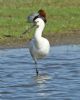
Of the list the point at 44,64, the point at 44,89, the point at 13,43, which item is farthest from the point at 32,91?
the point at 13,43

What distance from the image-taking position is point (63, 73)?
470 inches

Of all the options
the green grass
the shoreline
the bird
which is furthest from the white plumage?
the green grass

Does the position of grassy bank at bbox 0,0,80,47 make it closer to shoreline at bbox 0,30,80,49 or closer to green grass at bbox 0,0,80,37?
green grass at bbox 0,0,80,37

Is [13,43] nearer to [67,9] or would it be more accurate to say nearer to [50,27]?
[50,27]

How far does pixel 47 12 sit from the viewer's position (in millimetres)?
20906

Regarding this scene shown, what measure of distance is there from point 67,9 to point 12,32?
17.4 feet

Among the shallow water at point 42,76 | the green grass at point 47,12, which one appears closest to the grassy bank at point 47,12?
the green grass at point 47,12

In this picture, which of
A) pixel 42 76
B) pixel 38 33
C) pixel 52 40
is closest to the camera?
pixel 42 76

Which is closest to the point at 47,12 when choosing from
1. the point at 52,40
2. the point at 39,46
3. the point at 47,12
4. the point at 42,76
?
the point at 47,12

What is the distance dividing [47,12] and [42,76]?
930 centimetres

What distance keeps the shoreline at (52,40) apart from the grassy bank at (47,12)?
0.11 metres

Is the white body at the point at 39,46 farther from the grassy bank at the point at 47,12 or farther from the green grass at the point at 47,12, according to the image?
the green grass at the point at 47,12

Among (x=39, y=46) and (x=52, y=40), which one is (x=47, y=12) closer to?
(x=52, y=40)

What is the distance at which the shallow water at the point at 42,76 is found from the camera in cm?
994
